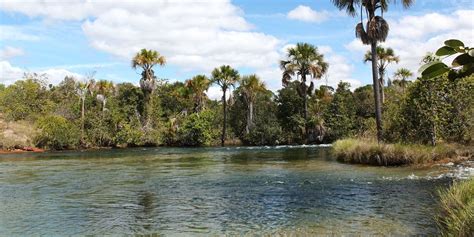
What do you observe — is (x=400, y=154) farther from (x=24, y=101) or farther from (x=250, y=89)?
(x=24, y=101)

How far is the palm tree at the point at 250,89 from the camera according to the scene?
57688 millimetres

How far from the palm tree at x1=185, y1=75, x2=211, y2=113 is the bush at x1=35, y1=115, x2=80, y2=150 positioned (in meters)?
17.3

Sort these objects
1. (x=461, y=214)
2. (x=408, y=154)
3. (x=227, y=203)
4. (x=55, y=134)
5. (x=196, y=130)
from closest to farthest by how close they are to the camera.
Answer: (x=461, y=214)
(x=227, y=203)
(x=408, y=154)
(x=55, y=134)
(x=196, y=130)

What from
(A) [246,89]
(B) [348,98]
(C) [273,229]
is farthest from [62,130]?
(C) [273,229]

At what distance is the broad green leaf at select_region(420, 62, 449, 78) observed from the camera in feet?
9.17

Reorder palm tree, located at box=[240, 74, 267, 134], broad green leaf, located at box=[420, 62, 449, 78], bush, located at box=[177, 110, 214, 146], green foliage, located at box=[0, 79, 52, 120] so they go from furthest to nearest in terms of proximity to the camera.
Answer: palm tree, located at box=[240, 74, 267, 134] → green foliage, located at box=[0, 79, 52, 120] → bush, located at box=[177, 110, 214, 146] → broad green leaf, located at box=[420, 62, 449, 78]

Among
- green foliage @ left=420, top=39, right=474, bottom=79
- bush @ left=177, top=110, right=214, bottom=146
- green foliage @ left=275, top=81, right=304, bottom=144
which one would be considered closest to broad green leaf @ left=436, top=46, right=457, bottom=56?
green foliage @ left=420, top=39, right=474, bottom=79

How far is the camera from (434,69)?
9.28ft

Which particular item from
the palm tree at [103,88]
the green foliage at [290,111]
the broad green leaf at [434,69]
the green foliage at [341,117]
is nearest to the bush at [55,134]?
the palm tree at [103,88]

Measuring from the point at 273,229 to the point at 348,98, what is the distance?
48.2 m

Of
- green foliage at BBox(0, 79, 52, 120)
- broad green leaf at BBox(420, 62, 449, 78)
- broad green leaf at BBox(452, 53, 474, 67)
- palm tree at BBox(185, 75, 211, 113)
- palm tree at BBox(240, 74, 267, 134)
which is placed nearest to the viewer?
broad green leaf at BBox(420, 62, 449, 78)

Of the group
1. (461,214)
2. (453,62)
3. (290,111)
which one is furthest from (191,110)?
(453,62)

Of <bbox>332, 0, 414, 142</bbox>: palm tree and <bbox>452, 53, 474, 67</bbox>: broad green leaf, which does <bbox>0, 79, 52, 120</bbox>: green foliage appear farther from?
<bbox>452, 53, 474, 67</bbox>: broad green leaf

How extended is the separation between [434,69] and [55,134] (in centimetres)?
5146
